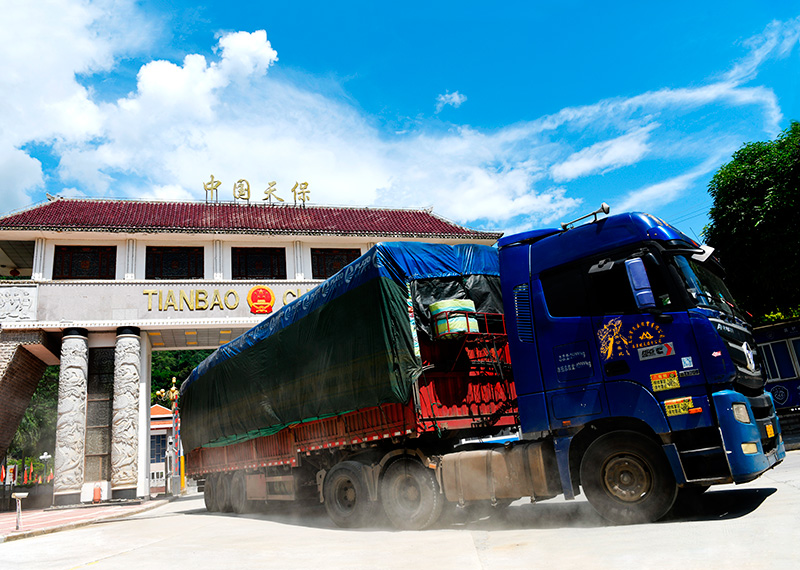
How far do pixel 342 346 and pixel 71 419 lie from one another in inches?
718

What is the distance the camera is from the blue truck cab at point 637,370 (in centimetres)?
613

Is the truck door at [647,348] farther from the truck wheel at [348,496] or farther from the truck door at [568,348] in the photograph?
the truck wheel at [348,496]

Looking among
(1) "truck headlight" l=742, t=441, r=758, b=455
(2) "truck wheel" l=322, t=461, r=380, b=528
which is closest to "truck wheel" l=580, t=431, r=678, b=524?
(1) "truck headlight" l=742, t=441, r=758, b=455

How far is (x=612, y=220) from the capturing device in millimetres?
7141

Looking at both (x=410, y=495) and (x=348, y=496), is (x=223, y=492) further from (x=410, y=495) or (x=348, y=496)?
(x=410, y=495)

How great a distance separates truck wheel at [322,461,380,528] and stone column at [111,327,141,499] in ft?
52.6

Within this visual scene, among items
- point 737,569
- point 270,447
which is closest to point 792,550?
point 737,569

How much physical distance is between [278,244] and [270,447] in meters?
15.6

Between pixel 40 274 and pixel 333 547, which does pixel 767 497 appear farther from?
pixel 40 274

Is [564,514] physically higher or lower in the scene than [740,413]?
lower

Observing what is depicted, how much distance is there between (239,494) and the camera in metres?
14.4

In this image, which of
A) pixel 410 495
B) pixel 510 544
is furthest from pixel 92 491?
pixel 510 544

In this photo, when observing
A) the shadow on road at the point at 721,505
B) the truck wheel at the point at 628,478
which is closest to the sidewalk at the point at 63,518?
the truck wheel at the point at 628,478

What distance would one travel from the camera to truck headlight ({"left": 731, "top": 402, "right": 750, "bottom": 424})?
5984 mm
